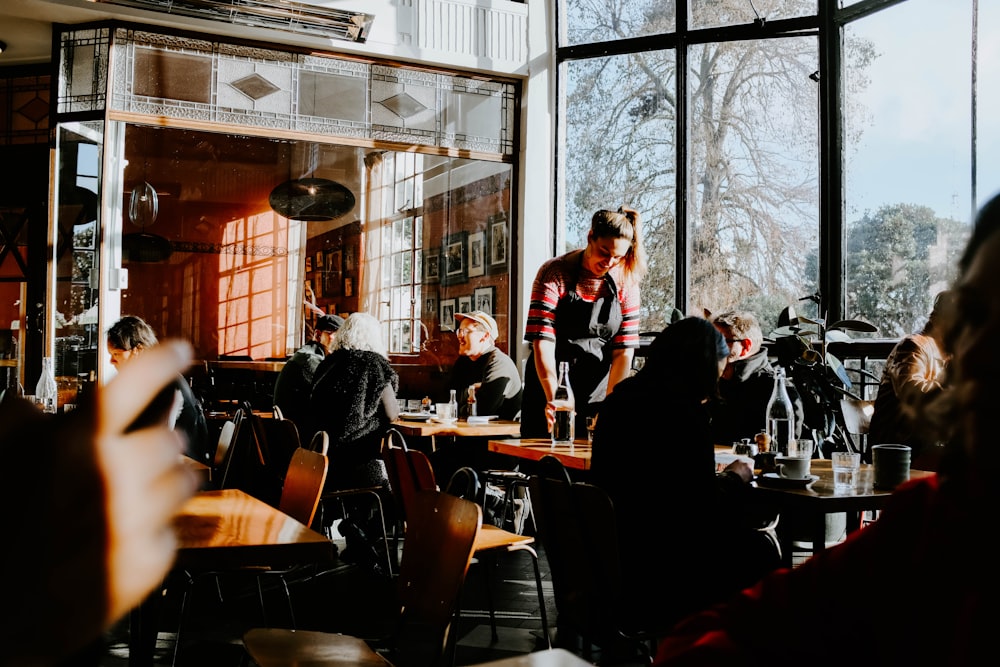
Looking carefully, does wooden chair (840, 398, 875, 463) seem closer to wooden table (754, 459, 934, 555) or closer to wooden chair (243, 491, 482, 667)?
wooden table (754, 459, 934, 555)

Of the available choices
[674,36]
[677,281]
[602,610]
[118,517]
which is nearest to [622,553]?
[602,610]

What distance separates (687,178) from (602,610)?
4.71 meters

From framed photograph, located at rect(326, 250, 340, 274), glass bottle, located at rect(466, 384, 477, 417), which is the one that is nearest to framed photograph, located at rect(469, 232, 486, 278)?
glass bottle, located at rect(466, 384, 477, 417)

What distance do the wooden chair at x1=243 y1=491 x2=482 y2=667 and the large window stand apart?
3923 millimetres

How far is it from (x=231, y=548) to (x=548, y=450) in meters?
1.65

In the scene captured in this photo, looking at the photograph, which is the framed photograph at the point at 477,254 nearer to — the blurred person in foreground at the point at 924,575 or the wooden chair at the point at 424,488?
the wooden chair at the point at 424,488

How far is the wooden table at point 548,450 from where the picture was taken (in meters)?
3.28

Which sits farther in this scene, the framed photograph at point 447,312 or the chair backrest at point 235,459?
the framed photograph at point 447,312

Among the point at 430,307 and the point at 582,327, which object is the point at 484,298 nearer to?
the point at 430,307

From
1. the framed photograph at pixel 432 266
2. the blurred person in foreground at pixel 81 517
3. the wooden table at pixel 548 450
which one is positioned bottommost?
the wooden table at pixel 548 450

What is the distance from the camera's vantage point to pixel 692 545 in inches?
93.5

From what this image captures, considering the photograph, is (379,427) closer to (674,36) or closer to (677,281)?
(677,281)

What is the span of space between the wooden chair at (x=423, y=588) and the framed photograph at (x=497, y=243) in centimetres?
523

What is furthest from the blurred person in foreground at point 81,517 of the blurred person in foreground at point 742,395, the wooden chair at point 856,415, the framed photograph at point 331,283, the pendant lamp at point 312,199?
the framed photograph at point 331,283
